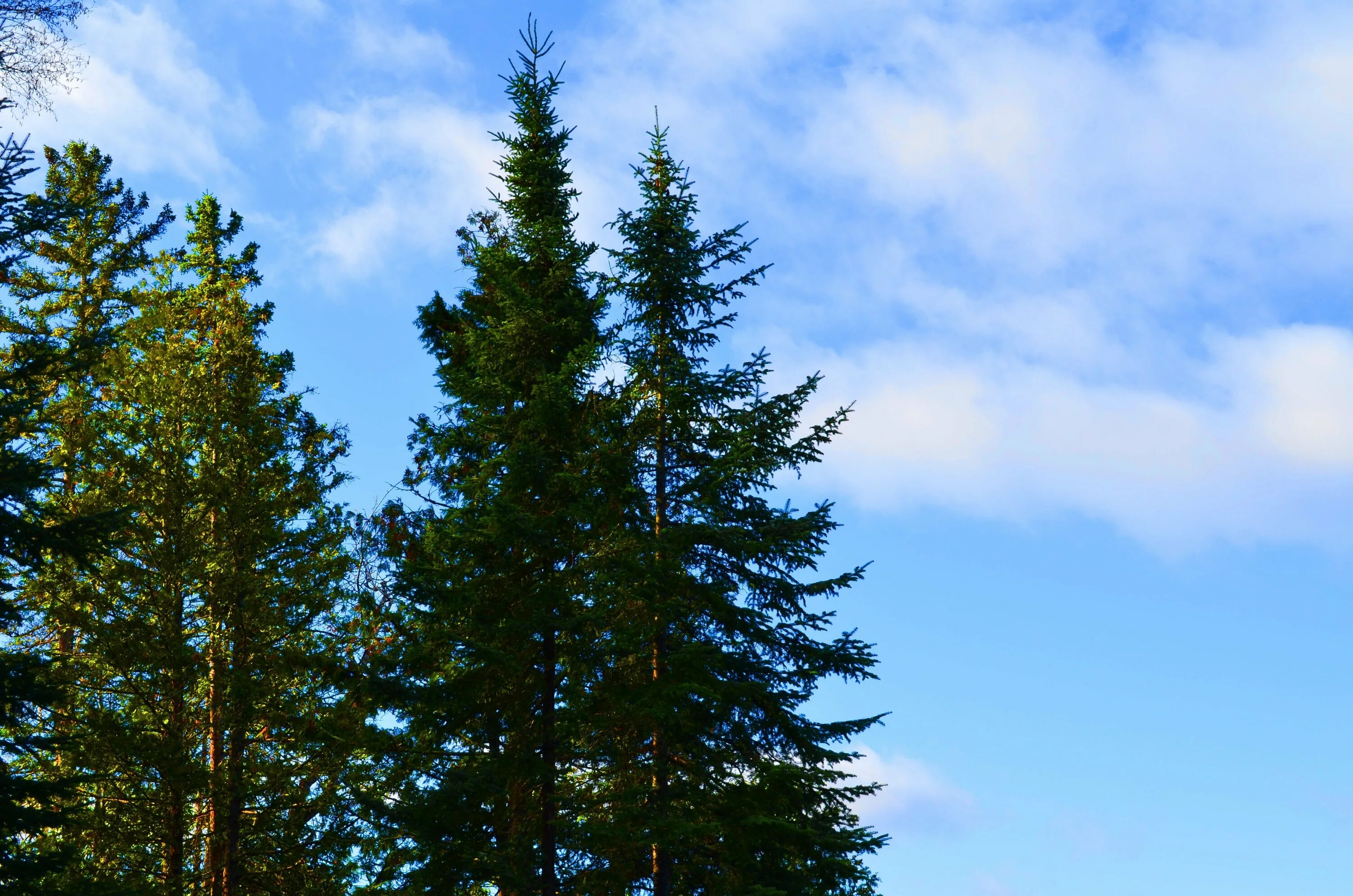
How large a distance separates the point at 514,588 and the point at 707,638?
334 centimetres

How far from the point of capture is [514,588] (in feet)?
62.7

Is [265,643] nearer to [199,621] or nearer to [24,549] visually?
[199,621]

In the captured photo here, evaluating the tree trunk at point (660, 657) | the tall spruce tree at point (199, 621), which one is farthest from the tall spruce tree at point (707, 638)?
the tall spruce tree at point (199, 621)

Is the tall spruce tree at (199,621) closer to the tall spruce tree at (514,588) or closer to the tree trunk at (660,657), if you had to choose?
the tall spruce tree at (514,588)

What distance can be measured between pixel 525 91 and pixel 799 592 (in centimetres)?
1107

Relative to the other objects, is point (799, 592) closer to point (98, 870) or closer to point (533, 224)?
point (533, 224)

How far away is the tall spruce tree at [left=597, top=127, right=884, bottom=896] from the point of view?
56.2ft

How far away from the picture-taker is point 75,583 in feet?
60.9

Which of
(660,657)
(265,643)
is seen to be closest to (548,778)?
(660,657)

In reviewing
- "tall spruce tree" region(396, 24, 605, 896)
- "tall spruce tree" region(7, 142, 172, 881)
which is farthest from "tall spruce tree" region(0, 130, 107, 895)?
"tall spruce tree" region(396, 24, 605, 896)

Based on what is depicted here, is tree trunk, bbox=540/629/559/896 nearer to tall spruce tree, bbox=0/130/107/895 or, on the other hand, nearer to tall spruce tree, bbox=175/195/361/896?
tall spruce tree, bbox=175/195/361/896

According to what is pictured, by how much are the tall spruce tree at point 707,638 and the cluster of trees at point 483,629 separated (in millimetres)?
57

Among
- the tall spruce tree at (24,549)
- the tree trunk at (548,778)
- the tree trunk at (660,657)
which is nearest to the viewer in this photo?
the tall spruce tree at (24,549)

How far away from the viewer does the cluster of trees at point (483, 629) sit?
1748 centimetres
